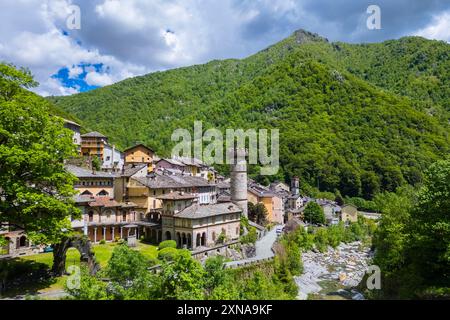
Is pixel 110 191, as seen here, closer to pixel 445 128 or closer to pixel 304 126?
pixel 304 126

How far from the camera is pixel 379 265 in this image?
38094 mm

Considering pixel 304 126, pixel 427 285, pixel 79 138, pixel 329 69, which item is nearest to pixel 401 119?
pixel 304 126

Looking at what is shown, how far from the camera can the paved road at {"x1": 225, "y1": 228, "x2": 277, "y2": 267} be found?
43.4 m

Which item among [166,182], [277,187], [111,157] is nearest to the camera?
[166,182]

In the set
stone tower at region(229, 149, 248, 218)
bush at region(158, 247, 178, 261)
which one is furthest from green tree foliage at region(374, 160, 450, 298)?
stone tower at region(229, 149, 248, 218)

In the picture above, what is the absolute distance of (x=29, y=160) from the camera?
24672 mm

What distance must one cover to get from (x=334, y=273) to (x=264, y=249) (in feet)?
38.7

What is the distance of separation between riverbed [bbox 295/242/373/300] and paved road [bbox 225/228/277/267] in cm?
514

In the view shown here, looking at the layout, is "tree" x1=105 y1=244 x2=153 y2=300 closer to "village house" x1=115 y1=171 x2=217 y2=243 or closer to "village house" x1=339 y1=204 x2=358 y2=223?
"village house" x1=115 y1=171 x2=217 y2=243

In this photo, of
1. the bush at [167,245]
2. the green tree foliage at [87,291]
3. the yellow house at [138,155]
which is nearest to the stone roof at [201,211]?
the bush at [167,245]

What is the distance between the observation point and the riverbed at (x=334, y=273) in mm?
43125

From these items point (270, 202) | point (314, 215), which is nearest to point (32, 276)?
point (270, 202)

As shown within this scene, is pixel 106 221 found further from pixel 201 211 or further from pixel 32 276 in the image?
pixel 32 276

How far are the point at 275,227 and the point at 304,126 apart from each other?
87320 millimetres
